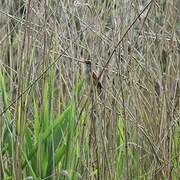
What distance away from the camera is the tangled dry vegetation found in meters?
1.30

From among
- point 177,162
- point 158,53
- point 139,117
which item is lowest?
point 177,162

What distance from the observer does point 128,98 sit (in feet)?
4.85

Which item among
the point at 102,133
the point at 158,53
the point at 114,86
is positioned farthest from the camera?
the point at 158,53

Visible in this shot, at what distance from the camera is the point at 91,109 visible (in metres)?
1.33

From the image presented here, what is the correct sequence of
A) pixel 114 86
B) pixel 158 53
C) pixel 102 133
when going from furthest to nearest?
pixel 158 53, pixel 114 86, pixel 102 133

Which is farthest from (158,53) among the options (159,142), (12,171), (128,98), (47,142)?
(12,171)

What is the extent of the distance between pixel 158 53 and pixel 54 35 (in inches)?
11.7

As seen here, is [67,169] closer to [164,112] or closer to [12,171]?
[12,171]

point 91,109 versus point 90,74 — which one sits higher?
point 90,74

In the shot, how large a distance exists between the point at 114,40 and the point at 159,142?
308 mm

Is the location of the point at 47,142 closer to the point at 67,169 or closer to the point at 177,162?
the point at 67,169

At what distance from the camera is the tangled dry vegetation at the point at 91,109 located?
4.25 feet

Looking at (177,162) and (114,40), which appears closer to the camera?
(114,40)

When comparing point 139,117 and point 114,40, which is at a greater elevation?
point 114,40
